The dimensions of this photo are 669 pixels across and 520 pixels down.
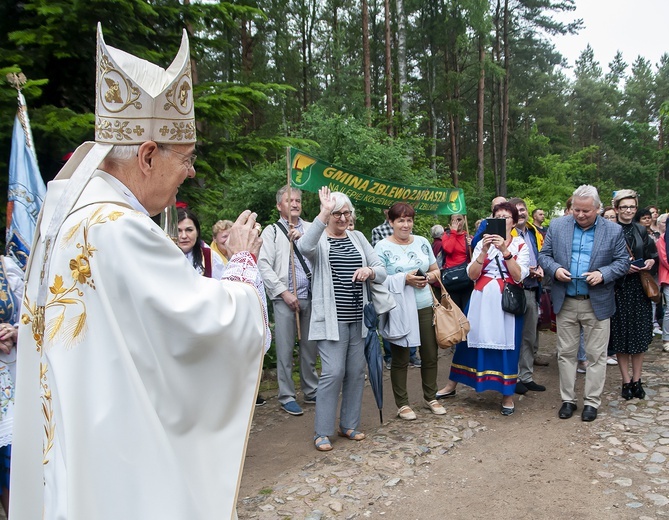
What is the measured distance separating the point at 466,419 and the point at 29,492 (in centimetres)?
448

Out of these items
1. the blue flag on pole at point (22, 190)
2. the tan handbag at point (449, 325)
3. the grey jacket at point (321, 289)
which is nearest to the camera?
the blue flag on pole at point (22, 190)

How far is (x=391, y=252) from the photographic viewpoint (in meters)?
5.69

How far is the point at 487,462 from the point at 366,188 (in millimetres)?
2957

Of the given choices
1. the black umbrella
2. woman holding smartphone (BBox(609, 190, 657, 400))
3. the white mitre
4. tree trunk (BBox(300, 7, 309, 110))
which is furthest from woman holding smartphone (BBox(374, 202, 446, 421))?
tree trunk (BBox(300, 7, 309, 110))

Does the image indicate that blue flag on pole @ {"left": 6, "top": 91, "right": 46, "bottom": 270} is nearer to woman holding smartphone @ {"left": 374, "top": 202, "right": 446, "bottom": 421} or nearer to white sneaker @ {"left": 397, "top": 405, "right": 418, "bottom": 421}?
woman holding smartphone @ {"left": 374, "top": 202, "right": 446, "bottom": 421}

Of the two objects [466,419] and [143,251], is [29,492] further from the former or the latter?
[466,419]

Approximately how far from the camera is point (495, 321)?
18.7 feet

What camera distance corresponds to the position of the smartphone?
17.9ft

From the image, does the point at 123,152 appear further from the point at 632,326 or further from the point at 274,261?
the point at 632,326

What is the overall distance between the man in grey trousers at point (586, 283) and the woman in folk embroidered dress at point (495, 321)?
0.38 m

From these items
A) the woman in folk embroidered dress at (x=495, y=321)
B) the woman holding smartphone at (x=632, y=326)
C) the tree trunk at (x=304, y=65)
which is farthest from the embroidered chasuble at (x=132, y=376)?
the tree trunk at (x=304, y=65)

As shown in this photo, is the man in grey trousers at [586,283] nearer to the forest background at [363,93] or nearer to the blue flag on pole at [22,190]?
the forest background at [363,93]

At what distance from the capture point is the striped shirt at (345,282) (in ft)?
16.5

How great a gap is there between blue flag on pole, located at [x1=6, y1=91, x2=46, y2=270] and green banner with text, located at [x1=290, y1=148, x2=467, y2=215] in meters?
2.15
